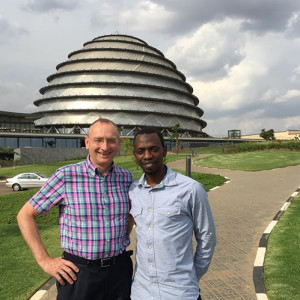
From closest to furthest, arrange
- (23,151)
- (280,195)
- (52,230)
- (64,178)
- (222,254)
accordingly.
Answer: (64,178) → (222,254) → (52,230) → (280,195) → (23,151)

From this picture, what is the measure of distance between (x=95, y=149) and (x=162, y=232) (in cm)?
106

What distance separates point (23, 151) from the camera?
4716cm

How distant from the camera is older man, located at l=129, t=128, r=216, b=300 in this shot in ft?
8.27

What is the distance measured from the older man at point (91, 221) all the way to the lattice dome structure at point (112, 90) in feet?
187

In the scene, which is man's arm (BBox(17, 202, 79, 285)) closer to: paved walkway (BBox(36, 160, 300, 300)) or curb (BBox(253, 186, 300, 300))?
paved walkway (BBox(36, 160, 300, 300))

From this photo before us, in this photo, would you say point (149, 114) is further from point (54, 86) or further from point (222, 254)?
point (222, 254)

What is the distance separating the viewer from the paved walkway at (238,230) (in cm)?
552

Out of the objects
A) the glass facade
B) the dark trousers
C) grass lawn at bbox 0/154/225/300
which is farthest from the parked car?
the glass facade

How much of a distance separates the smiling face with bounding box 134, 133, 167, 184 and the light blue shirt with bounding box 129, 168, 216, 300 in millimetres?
95

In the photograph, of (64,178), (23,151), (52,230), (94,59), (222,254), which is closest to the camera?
(64,178)

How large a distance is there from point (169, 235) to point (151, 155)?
74cm

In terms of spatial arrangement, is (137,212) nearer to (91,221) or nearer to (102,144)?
(91,221)

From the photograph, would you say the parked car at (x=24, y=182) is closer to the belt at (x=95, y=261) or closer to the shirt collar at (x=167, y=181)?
the belt at (x=95, y=261)

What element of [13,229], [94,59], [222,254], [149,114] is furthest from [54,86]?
[222,254]
